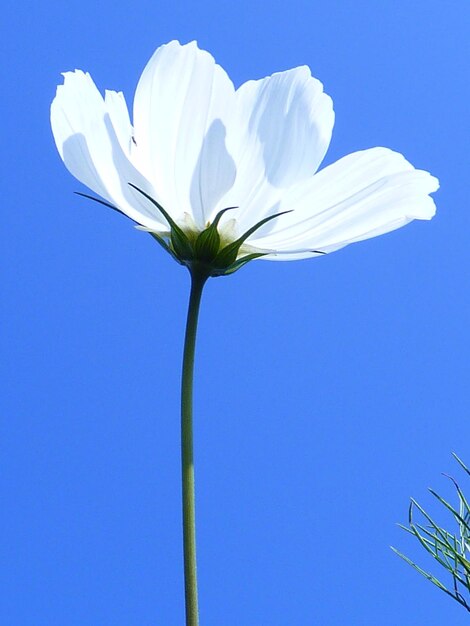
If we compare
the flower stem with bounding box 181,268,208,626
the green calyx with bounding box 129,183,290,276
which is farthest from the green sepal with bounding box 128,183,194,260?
the flower stem with bounding box 181,268,208,626

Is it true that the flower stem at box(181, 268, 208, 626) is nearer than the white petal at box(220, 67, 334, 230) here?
Yes

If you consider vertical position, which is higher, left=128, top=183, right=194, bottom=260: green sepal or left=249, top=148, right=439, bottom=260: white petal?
left=249, top=148, right=439, bottom=260: white petal

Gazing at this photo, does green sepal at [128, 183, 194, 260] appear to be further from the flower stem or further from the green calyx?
the flower stem

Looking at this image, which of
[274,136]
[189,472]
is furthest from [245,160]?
[189,472]

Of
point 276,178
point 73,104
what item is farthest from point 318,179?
point 73,104

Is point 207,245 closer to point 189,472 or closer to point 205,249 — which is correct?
point 205,249
